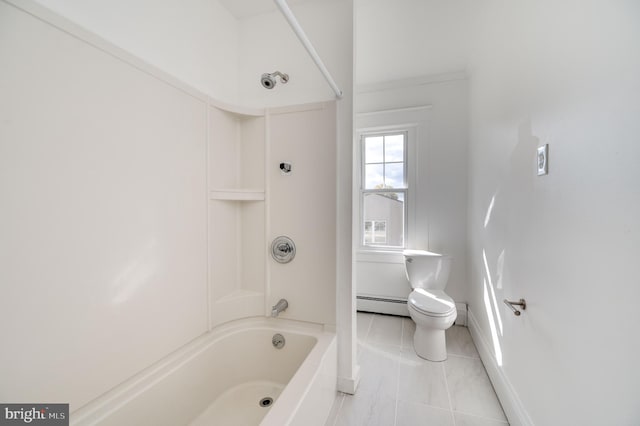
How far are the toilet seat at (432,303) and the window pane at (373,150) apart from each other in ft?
5.08

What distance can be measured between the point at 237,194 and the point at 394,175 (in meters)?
1.91

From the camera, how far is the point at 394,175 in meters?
2.92

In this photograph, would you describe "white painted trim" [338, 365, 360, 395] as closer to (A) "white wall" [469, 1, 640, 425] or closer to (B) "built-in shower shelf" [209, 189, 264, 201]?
(A) "white wall" [469, 1, 640, 425]

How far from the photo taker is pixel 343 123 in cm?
162

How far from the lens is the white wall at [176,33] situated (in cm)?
103

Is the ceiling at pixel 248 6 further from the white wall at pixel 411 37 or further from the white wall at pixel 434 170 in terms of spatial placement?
the white wall at pixel 434 170

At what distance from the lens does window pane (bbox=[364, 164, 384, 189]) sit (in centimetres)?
297

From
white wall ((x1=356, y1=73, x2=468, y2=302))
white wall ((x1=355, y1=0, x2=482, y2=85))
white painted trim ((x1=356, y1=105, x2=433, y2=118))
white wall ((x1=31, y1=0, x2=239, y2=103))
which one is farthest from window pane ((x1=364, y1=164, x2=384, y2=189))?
white wall ((x1=31, y1=0, x2=239, y2=103))

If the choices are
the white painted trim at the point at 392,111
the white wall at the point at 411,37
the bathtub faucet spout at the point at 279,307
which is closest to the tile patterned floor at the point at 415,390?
the bathtub faucet spout at the point at 279,307

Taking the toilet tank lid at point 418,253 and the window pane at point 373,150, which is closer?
the toilet tank lid at point 418,253

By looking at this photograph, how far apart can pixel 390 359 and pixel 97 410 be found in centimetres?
184

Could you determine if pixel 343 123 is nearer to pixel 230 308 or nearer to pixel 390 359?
pixel 230 308

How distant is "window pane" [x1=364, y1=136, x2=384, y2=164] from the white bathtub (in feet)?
6.65

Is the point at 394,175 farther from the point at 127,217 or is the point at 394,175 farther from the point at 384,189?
the point at 127,217
